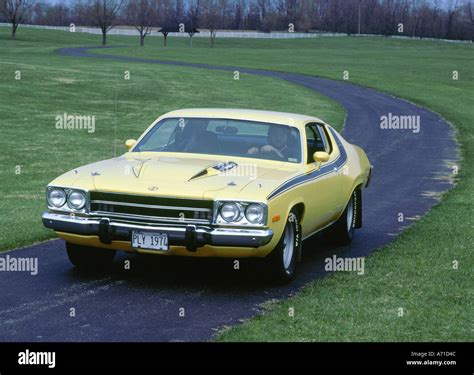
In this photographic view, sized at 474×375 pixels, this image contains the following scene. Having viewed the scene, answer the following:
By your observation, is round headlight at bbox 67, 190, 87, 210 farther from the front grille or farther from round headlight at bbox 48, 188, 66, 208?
the front grille

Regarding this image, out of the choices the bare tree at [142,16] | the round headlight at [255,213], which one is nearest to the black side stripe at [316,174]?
the round headlight at [255,213]

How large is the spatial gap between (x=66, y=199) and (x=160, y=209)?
1.02 m

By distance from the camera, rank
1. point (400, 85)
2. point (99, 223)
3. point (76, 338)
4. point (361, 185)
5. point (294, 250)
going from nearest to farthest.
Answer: point (76, 338), point (99, 223), point (294, 250), point (361, 185), point (400, 85)

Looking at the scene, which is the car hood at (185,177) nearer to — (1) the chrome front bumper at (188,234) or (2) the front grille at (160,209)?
(2) the front grille at (160,209)

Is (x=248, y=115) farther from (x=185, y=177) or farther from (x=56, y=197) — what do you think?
(x=56, y=197)

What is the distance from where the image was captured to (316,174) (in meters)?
9.77

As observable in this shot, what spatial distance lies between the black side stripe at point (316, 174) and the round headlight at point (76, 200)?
1.75 m

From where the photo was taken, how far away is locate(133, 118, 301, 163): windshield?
980 cm

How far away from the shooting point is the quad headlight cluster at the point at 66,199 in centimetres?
859

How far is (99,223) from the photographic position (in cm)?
841

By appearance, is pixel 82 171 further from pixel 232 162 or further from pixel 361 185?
pixel 361 185

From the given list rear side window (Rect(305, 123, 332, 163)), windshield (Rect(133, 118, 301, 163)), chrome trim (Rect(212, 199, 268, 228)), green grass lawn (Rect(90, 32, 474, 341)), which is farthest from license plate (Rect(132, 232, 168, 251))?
rear side window (Rect(305, 123, 332, 163))
